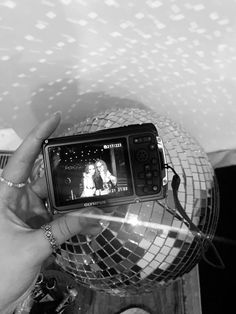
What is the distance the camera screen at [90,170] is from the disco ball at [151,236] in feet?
0.13

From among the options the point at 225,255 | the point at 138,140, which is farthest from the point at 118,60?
the point at 225,255

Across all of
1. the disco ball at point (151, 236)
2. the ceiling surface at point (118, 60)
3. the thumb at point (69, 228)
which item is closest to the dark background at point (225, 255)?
the ceiling surface at point (118, 60)

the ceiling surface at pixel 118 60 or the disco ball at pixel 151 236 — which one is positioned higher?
the ceiling surface at pixel 118 60

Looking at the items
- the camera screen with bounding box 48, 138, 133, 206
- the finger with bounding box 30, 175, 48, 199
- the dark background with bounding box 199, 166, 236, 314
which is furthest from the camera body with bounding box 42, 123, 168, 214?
the dark background with bounding box 199, 166, 236, 314

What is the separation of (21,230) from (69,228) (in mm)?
87

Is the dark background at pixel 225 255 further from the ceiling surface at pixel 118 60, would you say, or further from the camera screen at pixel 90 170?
the camera screen at pixel 90 170

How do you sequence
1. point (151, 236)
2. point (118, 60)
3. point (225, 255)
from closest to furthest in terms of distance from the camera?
point (151, 236) < point (118, 60) < point (225, 255)

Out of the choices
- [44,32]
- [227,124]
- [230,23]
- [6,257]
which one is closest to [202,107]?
[227,124]

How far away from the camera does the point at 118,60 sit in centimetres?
71

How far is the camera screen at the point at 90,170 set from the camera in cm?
59

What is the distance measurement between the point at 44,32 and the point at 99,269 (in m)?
0.36

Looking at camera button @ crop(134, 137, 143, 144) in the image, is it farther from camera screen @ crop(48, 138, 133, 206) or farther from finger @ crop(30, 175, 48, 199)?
finger @ crop(30, 175, 48, 199)

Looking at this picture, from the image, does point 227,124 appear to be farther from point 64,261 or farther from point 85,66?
point 64,261

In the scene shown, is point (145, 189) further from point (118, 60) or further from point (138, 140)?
point (118, 60)
